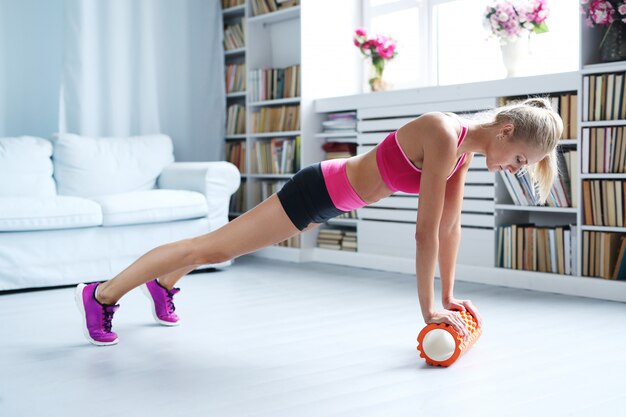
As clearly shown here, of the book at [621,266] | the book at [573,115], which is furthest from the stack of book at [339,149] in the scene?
the book at [621,266]

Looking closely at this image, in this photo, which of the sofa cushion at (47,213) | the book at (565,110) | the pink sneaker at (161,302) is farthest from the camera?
the sofa cushion at (47,213)

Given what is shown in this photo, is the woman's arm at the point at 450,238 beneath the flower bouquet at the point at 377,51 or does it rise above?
beneath

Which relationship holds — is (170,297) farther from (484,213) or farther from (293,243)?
(293,243)

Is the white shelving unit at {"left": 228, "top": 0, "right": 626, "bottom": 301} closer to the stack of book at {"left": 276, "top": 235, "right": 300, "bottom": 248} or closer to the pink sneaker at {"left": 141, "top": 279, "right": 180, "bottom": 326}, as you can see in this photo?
the stack of book at {"left": 276, "top": 235, "right": 300, "bottom": 248}

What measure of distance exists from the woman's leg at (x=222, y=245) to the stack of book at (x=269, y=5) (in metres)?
2.91

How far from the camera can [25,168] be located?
4.19m

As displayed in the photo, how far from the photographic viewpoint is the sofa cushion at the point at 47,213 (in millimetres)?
3574

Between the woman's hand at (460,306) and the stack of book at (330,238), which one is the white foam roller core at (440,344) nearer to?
the woman's hand at (460,306)

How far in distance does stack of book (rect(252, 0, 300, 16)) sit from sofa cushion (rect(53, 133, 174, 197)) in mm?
1177

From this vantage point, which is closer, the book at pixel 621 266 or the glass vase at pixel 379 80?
the book at pixel 621 266

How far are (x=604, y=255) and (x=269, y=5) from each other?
9.54ft

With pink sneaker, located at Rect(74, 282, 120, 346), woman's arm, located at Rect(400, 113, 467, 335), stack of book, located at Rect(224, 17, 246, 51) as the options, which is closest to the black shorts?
woman's arm, located at Rect(400, 113, 467, 335)

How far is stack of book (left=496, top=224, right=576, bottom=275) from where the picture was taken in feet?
11.3

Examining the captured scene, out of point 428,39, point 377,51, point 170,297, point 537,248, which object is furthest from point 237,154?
point 170,297
